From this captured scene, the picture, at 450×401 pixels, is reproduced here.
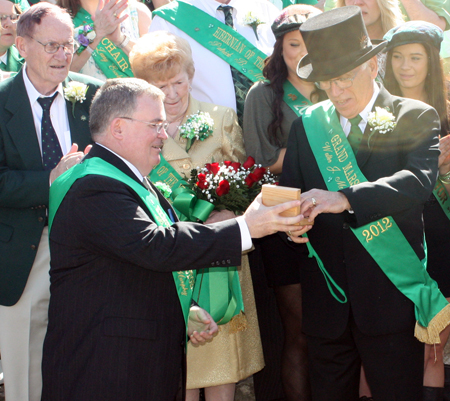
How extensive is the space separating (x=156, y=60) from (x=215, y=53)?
77 cm

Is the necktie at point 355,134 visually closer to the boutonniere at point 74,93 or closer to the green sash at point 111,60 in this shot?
the boutonniere at point 74,93

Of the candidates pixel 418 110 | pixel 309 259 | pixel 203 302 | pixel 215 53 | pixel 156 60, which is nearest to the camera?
pixel 418 110

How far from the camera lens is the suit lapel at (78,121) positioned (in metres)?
3.74

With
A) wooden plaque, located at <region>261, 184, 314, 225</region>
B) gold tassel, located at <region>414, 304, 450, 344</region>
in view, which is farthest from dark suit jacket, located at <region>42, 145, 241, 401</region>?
gold tassel, located at <region>414, 304, 450, 344</region>

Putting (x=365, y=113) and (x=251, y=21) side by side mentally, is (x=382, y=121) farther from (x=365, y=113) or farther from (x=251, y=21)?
(x=251, y=21)

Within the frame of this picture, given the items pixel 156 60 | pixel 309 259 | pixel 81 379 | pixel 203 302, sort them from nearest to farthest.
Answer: pixel 81 379
pixel 309 259
pixel 203 302
pixel 156 60

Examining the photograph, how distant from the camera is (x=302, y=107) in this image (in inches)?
155

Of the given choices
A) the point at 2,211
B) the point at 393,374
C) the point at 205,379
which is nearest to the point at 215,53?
the point at 2,211

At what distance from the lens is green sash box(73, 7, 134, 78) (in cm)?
452

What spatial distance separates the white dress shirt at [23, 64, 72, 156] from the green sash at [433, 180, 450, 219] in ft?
7.51

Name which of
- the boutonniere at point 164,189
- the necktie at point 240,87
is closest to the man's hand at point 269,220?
the boutonniere at point 164,189

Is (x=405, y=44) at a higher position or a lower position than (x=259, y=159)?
higher

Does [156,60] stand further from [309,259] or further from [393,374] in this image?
[393,374]

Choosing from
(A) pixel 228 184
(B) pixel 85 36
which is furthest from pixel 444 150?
(B) pixel 85 36
